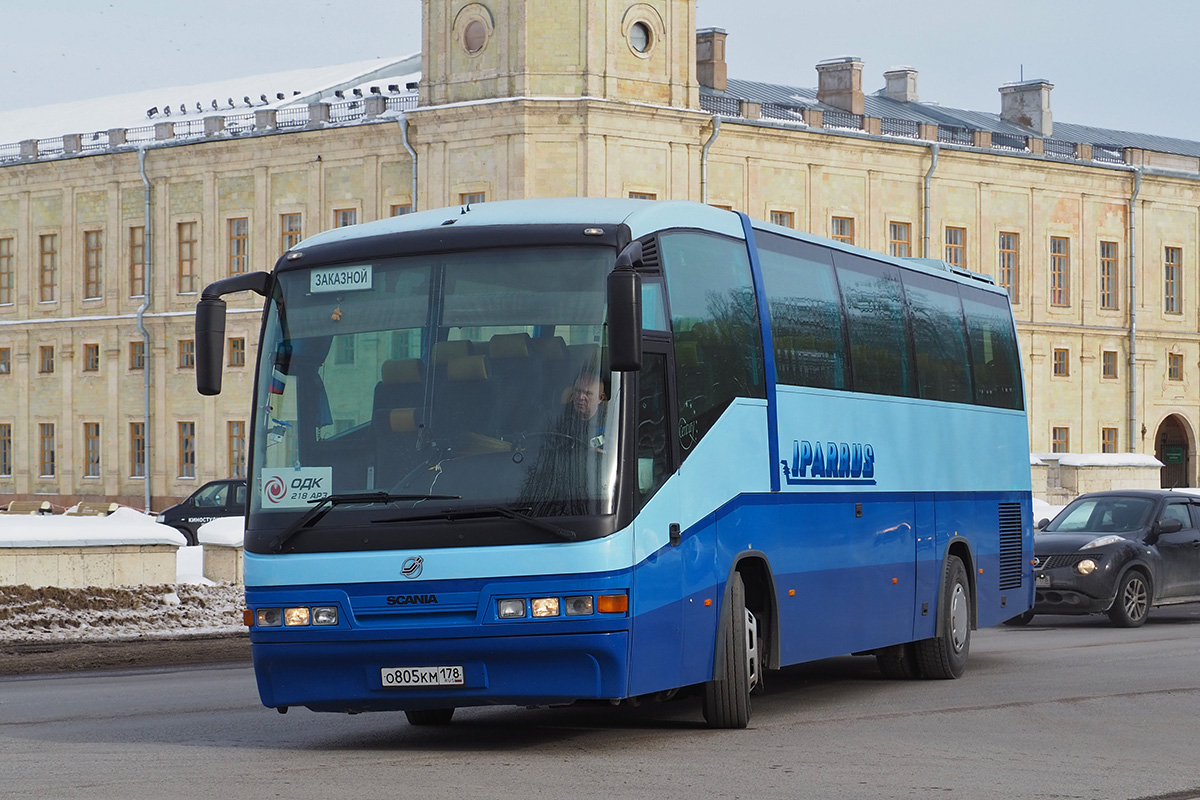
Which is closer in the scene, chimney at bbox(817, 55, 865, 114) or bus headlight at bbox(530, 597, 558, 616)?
bus headlight at bbox(530, 597, 558, 616)

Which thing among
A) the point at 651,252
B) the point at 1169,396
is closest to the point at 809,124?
the point at 1169,396

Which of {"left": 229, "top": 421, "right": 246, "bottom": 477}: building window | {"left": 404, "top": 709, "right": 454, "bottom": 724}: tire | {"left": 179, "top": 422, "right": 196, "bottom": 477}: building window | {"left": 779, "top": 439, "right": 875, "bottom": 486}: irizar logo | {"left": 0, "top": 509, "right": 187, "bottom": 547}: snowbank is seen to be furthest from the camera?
{"left": 179, "top": 422, "right": 196, "bottom": 477}: building window

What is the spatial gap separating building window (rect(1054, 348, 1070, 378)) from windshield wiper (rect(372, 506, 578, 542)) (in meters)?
58.4

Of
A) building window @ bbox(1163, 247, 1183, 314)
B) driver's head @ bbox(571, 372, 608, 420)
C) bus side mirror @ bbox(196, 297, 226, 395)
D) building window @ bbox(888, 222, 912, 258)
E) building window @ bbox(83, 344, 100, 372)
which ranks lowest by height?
driver's head @ bbox(571, 372, 608, 420)

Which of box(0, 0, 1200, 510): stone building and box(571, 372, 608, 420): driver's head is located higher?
box(0, 0, 1200, 510): stone building

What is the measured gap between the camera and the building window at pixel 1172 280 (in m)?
70.7

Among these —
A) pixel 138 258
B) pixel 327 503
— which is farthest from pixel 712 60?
pixel 327 503

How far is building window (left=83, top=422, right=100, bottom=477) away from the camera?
215ft

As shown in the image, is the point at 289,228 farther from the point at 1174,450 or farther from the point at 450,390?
the point at 450,390

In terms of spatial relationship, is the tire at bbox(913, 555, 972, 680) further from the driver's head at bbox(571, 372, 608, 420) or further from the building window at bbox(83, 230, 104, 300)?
the building window at bbox(83, 230, 104, 300)

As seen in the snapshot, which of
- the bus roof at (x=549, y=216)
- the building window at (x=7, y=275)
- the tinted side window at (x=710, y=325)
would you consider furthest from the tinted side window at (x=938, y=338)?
the building window at (x=7, y=275)

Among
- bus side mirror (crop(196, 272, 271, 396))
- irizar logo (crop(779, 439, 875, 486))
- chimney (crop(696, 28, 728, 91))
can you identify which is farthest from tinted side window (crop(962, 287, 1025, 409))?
chimney (crop(696, 28, 728, 91))

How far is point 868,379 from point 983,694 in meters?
2.48

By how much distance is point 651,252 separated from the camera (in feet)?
38.5
